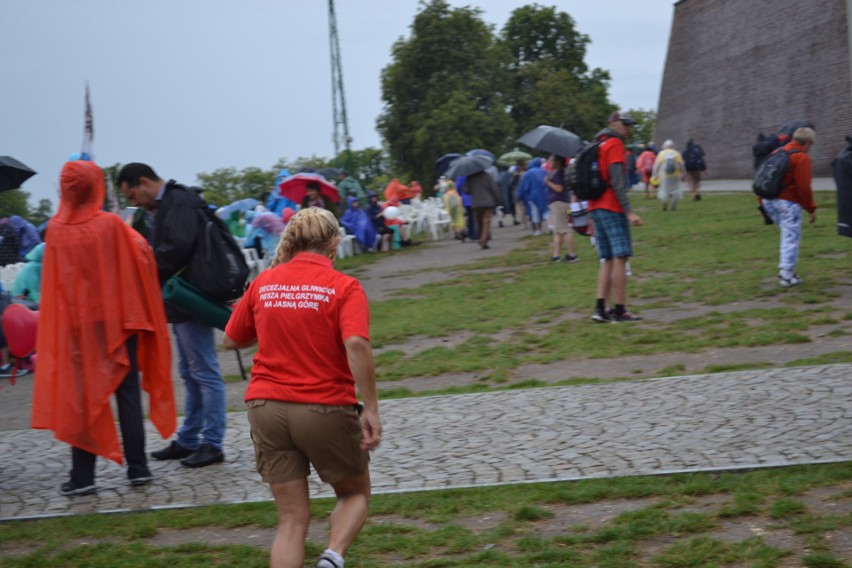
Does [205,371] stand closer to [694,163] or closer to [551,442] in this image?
[551,442]

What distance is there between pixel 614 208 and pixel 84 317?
620 centimetres

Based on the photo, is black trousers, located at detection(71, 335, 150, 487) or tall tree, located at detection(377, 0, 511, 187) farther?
tall tree, located at detection(377, 0, 511, 187)

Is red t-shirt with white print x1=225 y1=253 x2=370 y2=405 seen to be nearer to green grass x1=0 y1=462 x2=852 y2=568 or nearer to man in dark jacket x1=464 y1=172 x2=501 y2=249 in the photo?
green grass x1=0 y1=462 x2=852 y2=568

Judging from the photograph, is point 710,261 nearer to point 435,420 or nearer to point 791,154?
point 791,154

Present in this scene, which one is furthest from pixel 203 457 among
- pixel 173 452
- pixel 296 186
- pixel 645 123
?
pixel 645 123

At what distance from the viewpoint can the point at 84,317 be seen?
6.46 metres

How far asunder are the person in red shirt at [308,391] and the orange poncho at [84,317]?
94.5 inches

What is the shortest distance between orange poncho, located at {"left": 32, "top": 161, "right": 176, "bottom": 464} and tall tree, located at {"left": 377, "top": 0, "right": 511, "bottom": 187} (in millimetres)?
52370

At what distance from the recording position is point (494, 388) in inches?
363

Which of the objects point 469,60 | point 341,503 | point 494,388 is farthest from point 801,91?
point 341,503

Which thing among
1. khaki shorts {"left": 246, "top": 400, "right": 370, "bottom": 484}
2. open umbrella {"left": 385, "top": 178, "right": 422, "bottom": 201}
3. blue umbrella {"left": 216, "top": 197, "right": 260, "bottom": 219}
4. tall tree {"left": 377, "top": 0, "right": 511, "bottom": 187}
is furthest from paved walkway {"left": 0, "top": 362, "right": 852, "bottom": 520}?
tall tree {"left": 377, "top": 0, "right": 511, "bottom": 187}

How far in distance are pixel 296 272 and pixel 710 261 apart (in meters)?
13.4

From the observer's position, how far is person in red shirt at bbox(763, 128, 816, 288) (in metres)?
12.5

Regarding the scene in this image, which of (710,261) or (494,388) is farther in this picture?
(710,261)
